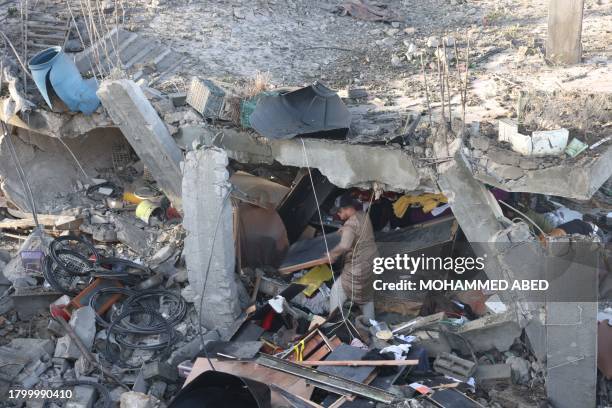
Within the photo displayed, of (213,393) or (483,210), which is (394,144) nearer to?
(483,210)

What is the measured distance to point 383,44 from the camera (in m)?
13.4

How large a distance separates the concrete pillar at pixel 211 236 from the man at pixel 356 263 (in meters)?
1.39

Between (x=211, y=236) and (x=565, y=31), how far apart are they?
21.3ft

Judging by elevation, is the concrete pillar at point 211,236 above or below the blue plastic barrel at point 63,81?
below

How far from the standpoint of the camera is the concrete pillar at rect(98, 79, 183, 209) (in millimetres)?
9578

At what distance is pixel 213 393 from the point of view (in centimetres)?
655

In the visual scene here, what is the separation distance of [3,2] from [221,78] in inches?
199

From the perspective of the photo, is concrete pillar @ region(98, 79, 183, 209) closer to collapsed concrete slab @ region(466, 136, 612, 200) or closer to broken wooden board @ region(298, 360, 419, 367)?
broken wooden board @ region(298, 360, 419, 367)

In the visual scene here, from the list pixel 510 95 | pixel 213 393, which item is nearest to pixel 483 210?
pixel 510 95

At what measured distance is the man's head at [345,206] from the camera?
9334 mm

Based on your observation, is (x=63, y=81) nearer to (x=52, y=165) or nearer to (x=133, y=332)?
(x=52, y=165)

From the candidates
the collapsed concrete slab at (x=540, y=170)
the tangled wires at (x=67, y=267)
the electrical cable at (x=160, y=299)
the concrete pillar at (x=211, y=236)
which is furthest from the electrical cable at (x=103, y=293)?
the collapsed concrete slab at (x=540, y=170)

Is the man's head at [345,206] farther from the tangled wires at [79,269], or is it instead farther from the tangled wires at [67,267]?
the tangled wires at [67,267]

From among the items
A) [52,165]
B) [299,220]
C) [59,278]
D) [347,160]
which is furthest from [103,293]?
[347,160]
